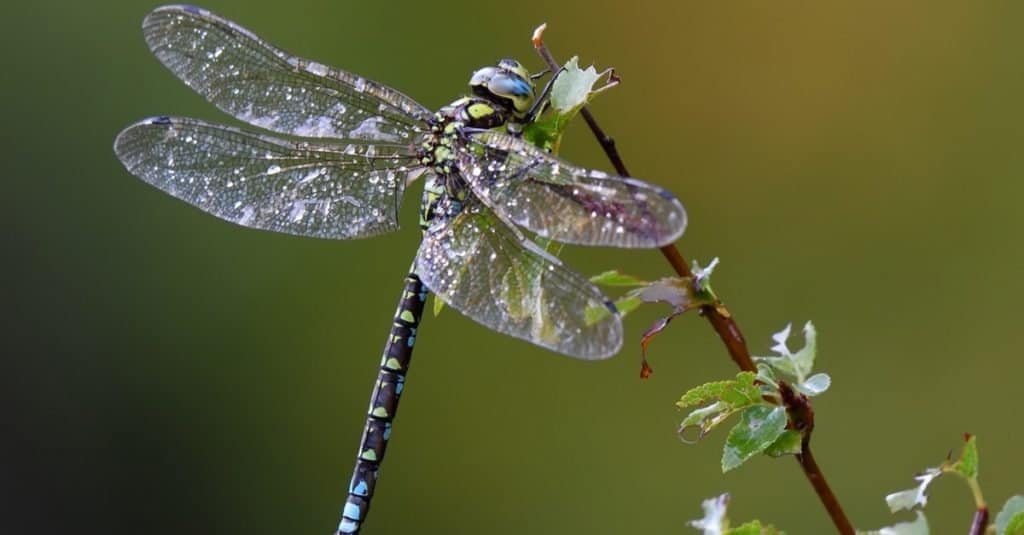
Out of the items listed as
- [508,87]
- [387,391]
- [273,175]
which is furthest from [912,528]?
[273,175]

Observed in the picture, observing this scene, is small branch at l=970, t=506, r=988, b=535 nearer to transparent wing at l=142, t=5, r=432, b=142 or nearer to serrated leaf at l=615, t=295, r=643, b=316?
serrated leaf at l=615, t=295, r=643, b=316

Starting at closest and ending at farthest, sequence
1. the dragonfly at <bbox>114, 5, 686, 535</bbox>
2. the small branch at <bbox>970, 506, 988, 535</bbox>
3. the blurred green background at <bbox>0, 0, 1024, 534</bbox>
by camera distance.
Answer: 1. the small branch at <bbox>970, 506, 988, 535</bbox>
2. the dragonfly at <bbox>114, 5, 686, 535</bbox>
3. the blurred green background at <bbox>0, 0, 1024, 534</bbox>

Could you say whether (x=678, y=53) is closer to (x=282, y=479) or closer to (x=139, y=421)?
(x=282, y=479)

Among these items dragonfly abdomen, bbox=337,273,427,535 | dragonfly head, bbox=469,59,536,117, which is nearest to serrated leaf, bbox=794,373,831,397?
dragonfly head, bbox=469,59,536,117

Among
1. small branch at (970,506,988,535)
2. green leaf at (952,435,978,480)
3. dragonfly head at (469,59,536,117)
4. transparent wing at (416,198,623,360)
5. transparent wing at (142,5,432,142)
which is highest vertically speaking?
transparent wing at (142,5,432,142)

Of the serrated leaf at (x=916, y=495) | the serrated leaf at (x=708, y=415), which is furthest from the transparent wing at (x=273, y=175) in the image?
the serrated leaf at (x=916, y=495)

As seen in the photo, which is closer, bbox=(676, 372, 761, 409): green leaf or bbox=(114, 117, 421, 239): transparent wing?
bbox=(676, 372, 761, 409): green leaf
